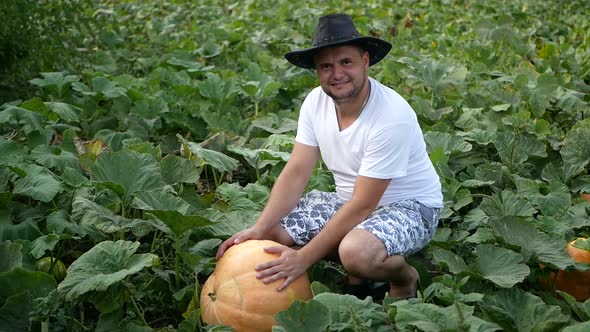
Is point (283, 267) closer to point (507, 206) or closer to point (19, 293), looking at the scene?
point (19, 293)

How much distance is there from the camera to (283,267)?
9.74ft

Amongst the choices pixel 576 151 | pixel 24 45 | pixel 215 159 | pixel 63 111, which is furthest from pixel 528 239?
pixel 24 45

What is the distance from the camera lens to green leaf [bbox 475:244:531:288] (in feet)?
9.54

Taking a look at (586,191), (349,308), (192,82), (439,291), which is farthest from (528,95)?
(349,308)

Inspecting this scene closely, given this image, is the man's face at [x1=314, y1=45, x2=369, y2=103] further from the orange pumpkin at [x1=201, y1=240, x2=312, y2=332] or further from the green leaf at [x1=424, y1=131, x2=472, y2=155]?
the green leaf at [x1=424, y1=131, x2=472, y2=155]

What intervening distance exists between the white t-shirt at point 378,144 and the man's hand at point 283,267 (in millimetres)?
390

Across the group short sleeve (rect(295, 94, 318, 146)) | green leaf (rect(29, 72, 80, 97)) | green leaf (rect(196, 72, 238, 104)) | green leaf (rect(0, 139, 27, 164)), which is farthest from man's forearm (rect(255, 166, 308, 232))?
green leaf (rect(29, 72, 80, 97))

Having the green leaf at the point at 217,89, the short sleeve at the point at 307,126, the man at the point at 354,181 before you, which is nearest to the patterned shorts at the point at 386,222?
the man at the point at 354,181

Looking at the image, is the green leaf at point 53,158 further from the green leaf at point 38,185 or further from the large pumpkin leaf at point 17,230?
the large pumpkin leaf at point 17,230

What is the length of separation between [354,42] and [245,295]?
0.99 metres

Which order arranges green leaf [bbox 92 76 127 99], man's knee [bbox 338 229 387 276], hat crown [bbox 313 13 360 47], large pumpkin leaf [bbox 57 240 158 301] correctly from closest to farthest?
large pumpkin leaf [bbox 57 240 158 301]
man's knee [bbox 338 229 387 276]
hat crown [bbox 313 13 360 47]
green leaf [bbox 92 76 127 99]

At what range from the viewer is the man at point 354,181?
3049 millimetres

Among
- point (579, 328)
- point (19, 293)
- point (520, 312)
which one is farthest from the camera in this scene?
point (19, 293)

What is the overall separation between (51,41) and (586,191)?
3581 millimetres
